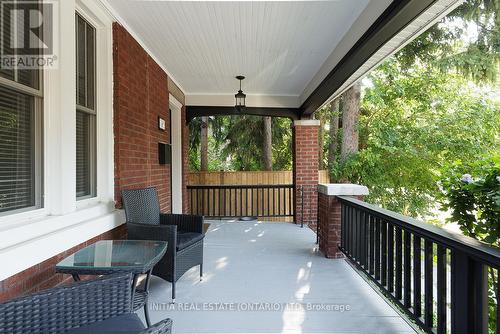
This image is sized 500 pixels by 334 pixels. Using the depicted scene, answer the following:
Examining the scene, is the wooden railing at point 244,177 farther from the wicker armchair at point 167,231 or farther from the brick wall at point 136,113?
the wicker armchair at point 167,231

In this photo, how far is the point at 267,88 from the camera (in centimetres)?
593

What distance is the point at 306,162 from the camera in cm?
654

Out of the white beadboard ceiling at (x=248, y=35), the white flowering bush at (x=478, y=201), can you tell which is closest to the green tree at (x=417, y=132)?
the white beadboard ceiling at (x=248, y=35)

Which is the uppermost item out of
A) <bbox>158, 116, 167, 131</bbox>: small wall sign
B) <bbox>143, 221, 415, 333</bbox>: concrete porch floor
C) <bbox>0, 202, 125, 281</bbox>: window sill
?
<bbox>158, 116, 167, 131</bbox>: small wall sign

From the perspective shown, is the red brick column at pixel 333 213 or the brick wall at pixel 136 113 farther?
the red brick column at pixel 333 213

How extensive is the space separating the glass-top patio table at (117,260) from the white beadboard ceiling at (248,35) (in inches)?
79.2

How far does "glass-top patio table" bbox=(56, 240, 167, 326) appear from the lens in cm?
171

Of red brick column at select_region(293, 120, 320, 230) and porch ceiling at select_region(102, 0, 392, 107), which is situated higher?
porch ceiling at select_region(102, 0, 392, 107)

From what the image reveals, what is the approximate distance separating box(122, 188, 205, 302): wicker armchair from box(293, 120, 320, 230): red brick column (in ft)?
11.9

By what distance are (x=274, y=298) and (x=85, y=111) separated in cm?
221

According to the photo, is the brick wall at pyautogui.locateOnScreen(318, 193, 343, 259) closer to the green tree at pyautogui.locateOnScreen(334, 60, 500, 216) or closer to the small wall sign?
the small wall sign

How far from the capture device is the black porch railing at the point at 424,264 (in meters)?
1.56

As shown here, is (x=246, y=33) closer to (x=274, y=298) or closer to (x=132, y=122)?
(x=132, y=122)

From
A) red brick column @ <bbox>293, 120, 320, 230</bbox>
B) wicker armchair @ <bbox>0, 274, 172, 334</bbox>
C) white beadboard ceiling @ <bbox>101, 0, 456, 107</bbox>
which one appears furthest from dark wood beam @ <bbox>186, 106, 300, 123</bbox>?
wicker armchair @ <bbox>0, 274, 172, 334</bbox>
